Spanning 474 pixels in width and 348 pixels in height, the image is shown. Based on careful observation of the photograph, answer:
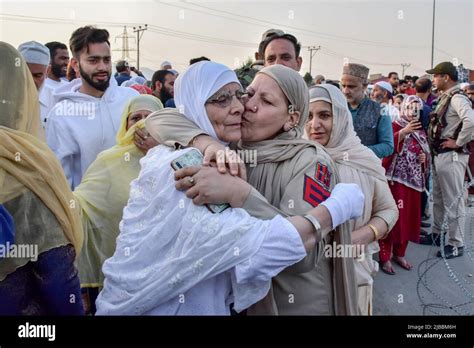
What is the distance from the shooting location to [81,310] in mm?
1549

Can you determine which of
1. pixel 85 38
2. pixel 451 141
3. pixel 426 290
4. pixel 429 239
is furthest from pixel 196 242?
pixel 429 239

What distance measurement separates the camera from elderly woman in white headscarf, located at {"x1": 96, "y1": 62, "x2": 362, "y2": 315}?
1.28 metres

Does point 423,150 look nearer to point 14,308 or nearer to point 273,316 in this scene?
point 273,316

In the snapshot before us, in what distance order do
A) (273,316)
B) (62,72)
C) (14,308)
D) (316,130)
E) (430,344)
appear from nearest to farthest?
(14,308), (273,316), (430,344), (316,130), (62,72)

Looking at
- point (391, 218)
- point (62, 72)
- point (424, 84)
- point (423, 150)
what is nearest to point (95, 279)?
point (391, 218)

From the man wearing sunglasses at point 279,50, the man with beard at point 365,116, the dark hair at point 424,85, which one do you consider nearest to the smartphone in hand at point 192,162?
the man wearing sunglasses at point 279,50

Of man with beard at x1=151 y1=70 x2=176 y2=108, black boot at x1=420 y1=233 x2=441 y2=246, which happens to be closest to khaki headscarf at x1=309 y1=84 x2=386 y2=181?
man with beard at x1=151 y1=70 x2=176 y2=108

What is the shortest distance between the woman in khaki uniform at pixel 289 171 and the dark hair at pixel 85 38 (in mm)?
1421

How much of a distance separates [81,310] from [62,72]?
128 inches

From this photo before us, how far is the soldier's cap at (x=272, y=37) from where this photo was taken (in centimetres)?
304

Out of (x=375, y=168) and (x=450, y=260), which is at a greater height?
(x=375, y=168)

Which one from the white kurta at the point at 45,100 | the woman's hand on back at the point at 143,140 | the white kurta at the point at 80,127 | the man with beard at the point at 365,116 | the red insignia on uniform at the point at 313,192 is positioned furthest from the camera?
the man with beard at the point at 365,116

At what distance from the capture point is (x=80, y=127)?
106 inches

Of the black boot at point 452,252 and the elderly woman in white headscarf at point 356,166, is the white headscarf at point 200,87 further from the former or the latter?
the black boot at point 452,252
